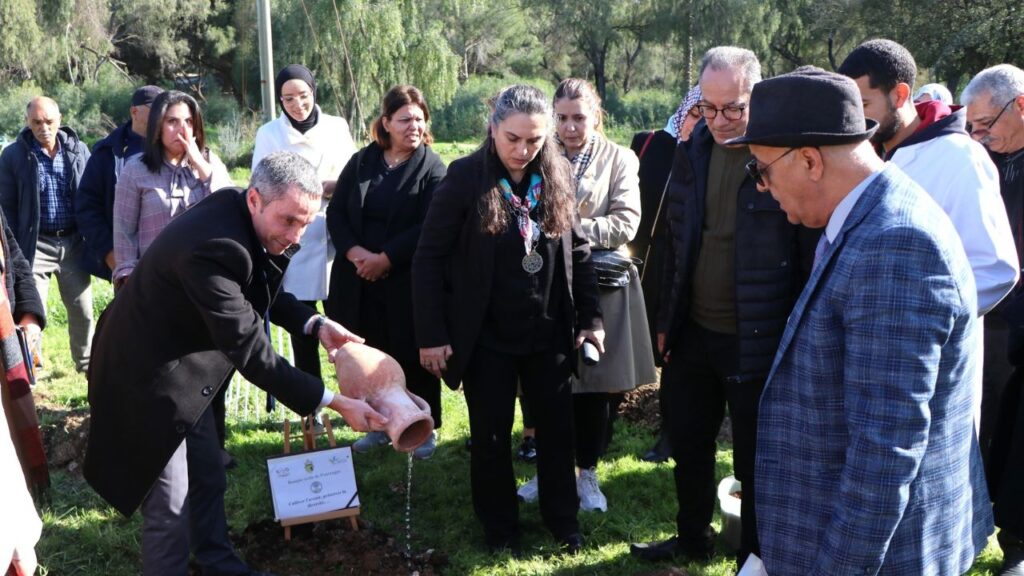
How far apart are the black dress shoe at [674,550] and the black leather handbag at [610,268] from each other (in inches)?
45.2

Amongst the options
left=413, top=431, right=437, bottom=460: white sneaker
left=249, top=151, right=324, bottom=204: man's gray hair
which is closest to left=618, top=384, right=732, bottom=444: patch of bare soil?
left=413, top=431, right=437, bottom=460: white sneaker

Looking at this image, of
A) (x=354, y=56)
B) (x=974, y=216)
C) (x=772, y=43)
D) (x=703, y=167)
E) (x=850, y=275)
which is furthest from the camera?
(x=772, y=43)

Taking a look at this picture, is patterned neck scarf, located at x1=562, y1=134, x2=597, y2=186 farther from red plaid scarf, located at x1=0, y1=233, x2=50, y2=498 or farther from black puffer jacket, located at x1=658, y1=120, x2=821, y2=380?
red plaid scarf, located at x1=0, y1=233, x2=50, y2=498

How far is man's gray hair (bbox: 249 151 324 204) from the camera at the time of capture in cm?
298

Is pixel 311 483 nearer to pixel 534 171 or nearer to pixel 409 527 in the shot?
pixel 409 527

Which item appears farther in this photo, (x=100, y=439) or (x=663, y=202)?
(x=663, y=202)

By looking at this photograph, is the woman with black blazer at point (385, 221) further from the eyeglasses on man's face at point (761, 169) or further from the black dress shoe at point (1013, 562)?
the eyeglasses on man's face at point (761, 169)

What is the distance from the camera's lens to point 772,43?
4019cm

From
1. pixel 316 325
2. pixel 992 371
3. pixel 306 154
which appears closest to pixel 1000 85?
pixel 992 371

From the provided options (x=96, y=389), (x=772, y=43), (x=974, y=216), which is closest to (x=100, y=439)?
(x=96, y=389)

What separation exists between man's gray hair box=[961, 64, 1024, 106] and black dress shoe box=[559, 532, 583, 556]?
8.30 feet

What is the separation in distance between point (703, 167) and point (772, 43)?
39.7 meters

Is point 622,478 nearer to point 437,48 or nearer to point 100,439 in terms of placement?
point 100,439

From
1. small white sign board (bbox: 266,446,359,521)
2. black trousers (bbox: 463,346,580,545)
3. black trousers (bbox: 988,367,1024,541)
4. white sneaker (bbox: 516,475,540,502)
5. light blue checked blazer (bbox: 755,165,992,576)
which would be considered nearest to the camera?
light blue checked blazer (bbox: 755,165,992,576)
